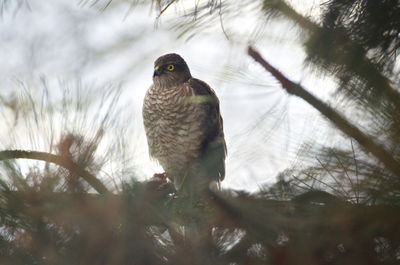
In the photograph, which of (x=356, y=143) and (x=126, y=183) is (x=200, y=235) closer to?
(x=126, y=183)

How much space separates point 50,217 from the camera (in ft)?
5.52

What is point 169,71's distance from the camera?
5539 millimetres

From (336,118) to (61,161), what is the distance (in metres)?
0.91

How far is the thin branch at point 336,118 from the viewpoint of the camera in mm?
1643

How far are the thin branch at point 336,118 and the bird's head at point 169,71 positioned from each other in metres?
3.31

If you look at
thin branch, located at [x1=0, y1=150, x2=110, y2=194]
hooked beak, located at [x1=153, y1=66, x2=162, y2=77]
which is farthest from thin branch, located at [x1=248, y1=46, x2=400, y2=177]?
hooked beak, located at [x1=153, y1=66, x2=162, y2=77]

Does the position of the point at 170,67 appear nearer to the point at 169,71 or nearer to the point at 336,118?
the point at 169,71

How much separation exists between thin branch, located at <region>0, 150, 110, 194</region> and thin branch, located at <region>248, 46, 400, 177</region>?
78 centimetres

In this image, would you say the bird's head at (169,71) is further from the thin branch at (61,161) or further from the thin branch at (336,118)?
the thin branch at (61,161)

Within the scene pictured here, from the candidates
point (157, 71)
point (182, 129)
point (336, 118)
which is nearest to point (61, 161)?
point (336, 118)

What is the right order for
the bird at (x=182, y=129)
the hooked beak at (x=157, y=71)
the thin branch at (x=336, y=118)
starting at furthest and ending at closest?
the hooked beak at (x=157, y=71) → the bird at (x=182, y=129) → the thin branch at (x=336, y=118)

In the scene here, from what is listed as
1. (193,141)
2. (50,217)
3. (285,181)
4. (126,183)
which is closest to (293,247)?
(285,181)

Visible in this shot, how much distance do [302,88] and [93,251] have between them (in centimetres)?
98

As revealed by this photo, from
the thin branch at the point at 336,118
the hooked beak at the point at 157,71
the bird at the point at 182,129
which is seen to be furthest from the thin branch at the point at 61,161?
the hooked beak at the point at 157,71
